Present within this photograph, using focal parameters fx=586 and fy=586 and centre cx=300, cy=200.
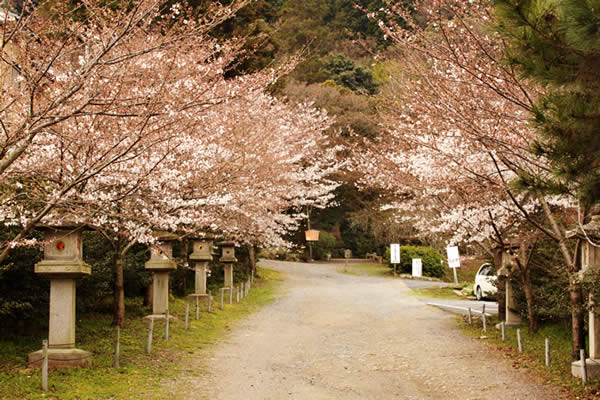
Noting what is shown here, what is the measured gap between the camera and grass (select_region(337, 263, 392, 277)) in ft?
108

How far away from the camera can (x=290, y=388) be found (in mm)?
8891

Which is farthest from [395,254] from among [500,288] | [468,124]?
[468,124]

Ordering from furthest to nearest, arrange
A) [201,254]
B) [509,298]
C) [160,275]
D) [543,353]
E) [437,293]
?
[437,293] < [201,254] < [509,298] < [160,275] < [543,353]

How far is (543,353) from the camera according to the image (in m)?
10.7

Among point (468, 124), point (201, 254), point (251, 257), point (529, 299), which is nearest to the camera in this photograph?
point (468, 124)

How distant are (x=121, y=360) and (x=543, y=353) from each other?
7.45 m

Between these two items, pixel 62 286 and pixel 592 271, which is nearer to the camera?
pixel 592 271

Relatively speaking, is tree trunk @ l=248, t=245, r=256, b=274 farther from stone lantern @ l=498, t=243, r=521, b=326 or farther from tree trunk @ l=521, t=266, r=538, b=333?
tree trunk @ l=521, t=266, r=538, b=333

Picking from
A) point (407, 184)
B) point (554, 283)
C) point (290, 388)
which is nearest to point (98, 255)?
point (290, 388)

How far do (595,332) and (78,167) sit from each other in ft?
26.3

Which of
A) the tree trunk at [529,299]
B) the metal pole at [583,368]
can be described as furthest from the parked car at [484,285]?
the metal pole at [583,368]

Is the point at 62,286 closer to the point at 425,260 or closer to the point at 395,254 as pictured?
the point at 395,254

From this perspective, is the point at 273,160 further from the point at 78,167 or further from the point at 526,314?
the point at 78,167

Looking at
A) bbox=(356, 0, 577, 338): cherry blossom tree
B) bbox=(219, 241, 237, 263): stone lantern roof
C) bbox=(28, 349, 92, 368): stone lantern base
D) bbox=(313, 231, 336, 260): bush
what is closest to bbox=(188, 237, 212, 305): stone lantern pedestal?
bbox=(219, 241, 237, 263): stone lantern roof
